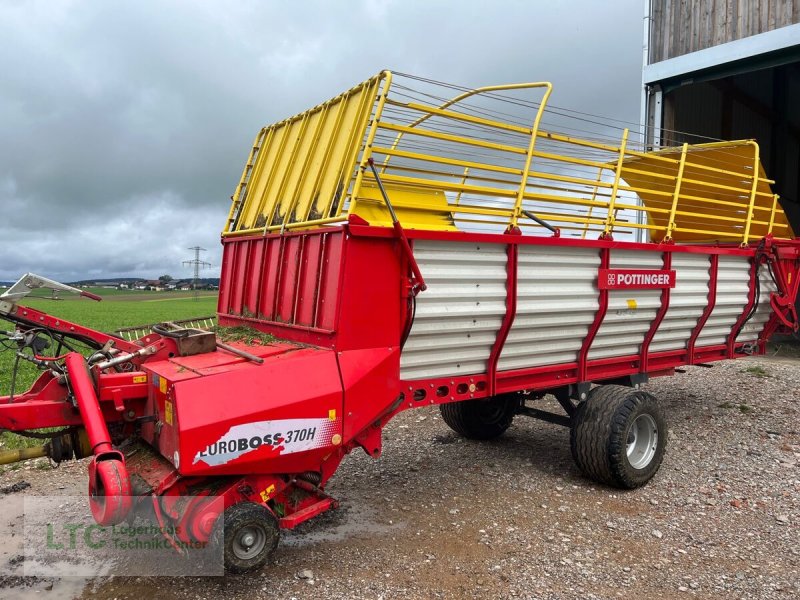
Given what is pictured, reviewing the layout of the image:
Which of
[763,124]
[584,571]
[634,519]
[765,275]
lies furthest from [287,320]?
[763,124]

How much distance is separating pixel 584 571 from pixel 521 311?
1.71 metres

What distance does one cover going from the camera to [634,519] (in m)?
4.59

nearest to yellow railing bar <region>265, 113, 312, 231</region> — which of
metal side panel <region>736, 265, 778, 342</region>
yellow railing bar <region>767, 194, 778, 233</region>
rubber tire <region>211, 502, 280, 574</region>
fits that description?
rubber tire <region>211, 502, 280, 574</region>

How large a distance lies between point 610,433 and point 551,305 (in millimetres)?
1144

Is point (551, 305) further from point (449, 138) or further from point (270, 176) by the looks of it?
point (270, 176)

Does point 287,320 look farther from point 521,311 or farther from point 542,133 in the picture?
point 542,133

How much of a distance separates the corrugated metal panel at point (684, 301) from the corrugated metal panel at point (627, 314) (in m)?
0.23

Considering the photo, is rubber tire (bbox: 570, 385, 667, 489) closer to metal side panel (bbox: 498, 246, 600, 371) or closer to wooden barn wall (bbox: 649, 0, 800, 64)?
metal side panel (bbox: 498, 246, 600, 371)

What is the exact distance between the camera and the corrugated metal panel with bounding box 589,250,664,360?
5.09 meters

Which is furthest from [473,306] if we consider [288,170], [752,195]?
[752,195]

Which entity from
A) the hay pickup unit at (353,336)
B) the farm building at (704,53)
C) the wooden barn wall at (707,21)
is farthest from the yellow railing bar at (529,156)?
the wooden barn wall at (707,21)

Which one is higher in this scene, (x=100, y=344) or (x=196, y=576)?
(x=100, y=344)

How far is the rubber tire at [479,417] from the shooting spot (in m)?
6.29

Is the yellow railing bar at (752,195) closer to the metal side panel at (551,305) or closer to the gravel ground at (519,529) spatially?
the gravel ground at (519,529)
